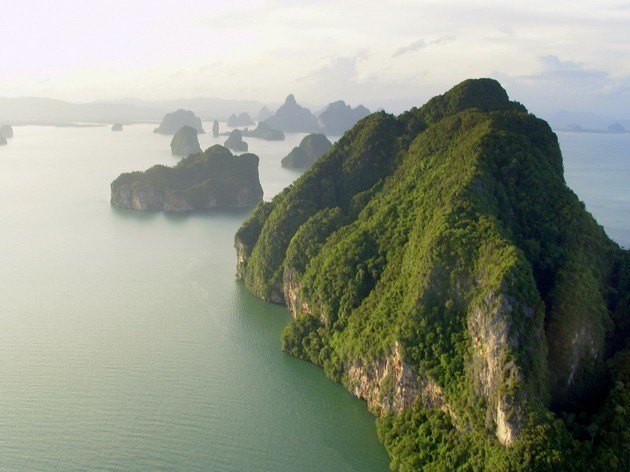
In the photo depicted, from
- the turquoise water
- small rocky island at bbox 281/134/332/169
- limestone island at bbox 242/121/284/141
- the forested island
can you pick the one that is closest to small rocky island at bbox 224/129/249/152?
small rocky island at bbox 281/134/332/169

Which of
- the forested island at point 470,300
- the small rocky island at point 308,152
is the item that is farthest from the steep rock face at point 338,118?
the forested island at point 470,300

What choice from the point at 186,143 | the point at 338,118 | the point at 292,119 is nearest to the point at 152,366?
the point at 186,143

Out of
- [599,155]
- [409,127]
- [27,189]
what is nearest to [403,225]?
[409,127]

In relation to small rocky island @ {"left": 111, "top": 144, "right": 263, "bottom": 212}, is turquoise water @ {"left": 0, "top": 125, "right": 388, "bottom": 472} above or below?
below

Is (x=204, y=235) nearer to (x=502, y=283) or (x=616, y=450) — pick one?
(x=502, y=283)

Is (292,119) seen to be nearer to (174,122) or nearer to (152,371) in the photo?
(174,122)

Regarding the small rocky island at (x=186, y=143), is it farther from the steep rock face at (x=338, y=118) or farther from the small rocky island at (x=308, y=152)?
the steep rock face at (x=338, y=118)

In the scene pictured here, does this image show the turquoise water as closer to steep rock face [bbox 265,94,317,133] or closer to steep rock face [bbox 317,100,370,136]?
steep rock face [bbox 317,100,370,136]
